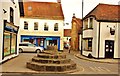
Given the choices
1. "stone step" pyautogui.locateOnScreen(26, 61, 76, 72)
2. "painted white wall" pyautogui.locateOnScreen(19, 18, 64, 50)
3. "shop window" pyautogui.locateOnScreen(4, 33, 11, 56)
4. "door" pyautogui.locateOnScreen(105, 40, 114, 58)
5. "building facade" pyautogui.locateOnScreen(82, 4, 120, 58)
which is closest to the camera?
"stone step" pyautogui.locateOnScreen(26, 61, 76, 72)

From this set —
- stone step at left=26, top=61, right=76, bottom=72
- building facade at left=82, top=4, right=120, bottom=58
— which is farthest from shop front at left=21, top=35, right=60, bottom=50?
stone step at left=26, top=61, right=76, bottom=72

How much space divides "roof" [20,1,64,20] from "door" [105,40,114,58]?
1484 cm

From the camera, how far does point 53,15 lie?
39438mm

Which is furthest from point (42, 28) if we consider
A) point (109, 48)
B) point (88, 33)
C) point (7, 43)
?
point (7, 43)

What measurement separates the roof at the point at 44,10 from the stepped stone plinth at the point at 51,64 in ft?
75.3

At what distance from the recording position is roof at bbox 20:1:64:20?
1533 inches

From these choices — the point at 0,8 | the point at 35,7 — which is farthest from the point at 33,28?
the point at 0,8

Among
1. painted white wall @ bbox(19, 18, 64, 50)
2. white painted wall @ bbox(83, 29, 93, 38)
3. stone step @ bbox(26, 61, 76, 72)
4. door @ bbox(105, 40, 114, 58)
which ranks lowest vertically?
stone step @ bbox(26, 61, 76, 72)

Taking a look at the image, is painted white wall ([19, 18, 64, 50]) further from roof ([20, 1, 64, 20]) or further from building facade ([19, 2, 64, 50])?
roof ([20, 1, 64, 20])

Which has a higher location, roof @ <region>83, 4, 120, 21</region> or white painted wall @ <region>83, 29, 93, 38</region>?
roof @ <region>83, 4, 120, 21</region>

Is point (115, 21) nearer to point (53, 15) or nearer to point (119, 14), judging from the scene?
point (119, 14)

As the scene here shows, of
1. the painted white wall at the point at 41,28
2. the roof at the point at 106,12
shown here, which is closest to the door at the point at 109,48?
the roof at the point at 106,12

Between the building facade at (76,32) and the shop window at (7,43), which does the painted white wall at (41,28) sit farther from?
the shop window at (7,43)

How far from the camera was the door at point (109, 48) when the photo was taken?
25.6m
